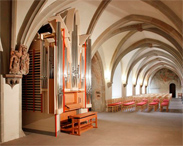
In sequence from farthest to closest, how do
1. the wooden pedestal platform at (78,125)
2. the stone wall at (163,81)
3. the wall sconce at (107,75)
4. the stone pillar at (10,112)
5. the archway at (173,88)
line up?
the archway at (173,88)
the stone wall at (163,81)
the wall sconce at (107,75)
the wooden pedestal platform at (78,125)
the stone pillar at (10,112)

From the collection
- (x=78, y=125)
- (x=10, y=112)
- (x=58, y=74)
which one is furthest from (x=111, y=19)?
(x=10, y=112)

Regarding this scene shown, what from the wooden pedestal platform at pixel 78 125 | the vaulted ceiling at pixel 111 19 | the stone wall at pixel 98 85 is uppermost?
the vaulted ceiling at pixel 111 19

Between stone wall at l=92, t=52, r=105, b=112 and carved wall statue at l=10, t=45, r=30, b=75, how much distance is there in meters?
6.56

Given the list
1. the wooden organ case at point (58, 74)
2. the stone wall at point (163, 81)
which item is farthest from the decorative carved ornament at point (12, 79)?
the stone wall at point (163, 81)

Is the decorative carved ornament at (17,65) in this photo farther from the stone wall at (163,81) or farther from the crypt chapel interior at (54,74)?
the stone wall at (163,81)

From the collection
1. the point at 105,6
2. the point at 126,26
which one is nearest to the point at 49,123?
the point at 105,6

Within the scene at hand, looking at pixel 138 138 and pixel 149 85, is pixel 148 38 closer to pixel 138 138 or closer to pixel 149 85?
pixel 138 138

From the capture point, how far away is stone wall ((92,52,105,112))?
12.0 metres

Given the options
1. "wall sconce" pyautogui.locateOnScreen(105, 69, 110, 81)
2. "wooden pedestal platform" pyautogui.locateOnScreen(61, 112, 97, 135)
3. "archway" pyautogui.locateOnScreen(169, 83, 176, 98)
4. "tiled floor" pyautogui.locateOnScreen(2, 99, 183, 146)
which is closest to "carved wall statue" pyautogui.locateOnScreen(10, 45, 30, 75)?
"tiled floor" pyautogui.locateOnScreen(2, 99, 183, 146)

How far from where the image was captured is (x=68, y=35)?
6562 millimetres

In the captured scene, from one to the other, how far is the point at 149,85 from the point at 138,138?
2853 cm

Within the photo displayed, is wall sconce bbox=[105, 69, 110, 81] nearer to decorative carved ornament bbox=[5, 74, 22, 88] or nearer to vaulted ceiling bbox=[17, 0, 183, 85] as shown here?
vaulted ceiling bbox=[17, 0, 183, 85]

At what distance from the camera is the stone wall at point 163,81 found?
30.7 meters

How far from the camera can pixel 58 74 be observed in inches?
224
